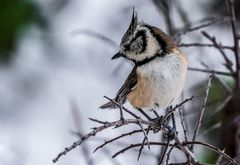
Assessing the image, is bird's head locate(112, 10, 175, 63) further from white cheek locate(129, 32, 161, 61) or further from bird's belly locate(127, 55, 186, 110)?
bird's belly locate(127, 55, 186, 110)

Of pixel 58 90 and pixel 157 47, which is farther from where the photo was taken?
pixel 58 90

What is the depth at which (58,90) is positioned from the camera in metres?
8.41

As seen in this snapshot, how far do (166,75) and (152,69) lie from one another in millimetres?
77

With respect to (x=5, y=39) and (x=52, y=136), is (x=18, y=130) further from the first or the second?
(x=5, y=39)

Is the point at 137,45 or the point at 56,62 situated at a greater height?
the point at 56,62

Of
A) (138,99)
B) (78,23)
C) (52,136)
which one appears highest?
(78,23)

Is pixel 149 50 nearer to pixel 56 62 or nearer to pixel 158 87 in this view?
pixel 158 87

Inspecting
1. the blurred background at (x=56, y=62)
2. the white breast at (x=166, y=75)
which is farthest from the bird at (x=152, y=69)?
the blurred background at (x=56, y=62)

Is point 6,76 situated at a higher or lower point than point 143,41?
higher

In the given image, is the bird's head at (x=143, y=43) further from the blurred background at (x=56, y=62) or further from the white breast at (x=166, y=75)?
the blurred background at (x=56, y=62)

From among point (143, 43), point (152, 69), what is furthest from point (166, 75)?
point (143, 43)

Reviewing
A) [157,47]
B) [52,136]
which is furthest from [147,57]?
[52,136]

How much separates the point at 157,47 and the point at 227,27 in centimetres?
318

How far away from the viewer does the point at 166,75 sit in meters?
3.83
